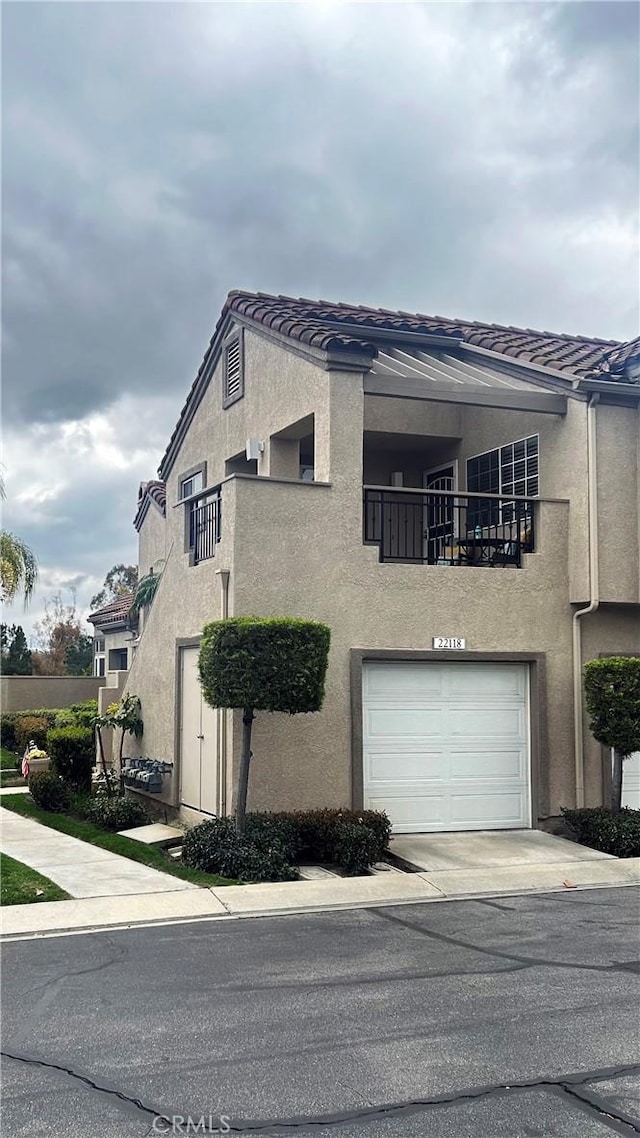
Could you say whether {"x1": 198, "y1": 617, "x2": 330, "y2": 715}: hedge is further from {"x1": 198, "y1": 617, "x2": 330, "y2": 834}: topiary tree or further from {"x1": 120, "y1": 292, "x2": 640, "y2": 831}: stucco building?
{"x1": 120, "y1": 292, "x2": 640, "y2": 831}: stucco building

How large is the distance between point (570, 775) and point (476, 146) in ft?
28.4

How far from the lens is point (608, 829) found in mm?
12414

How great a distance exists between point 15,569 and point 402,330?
576 inches

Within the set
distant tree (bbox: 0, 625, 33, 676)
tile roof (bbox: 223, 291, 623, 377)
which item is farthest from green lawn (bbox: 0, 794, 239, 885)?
distant tree (bbox: 0, 625, 33, 676)

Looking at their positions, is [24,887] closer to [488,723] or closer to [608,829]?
[488,723]

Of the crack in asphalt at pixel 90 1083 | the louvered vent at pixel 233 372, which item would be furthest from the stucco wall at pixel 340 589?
the crack in asphalt at pixel 90 1083

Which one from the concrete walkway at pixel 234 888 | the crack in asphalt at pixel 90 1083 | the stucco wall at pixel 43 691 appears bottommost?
the concrete walkway at pixel 234 888

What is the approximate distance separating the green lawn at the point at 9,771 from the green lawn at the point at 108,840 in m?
2.29

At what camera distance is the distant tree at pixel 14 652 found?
34281mm

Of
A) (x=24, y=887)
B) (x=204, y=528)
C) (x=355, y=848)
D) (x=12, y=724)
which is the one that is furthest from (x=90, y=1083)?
(x=12, y=724)

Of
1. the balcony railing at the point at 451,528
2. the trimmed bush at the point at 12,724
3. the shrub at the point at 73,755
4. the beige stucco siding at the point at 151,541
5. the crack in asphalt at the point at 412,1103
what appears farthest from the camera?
the trimmed bush at the point at 12,724

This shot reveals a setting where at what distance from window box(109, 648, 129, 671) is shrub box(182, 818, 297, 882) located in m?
16.4

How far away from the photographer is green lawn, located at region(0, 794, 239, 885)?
1073cm

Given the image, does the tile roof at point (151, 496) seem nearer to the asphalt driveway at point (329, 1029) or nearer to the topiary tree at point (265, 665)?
the topiary tree at point (265, 665)
